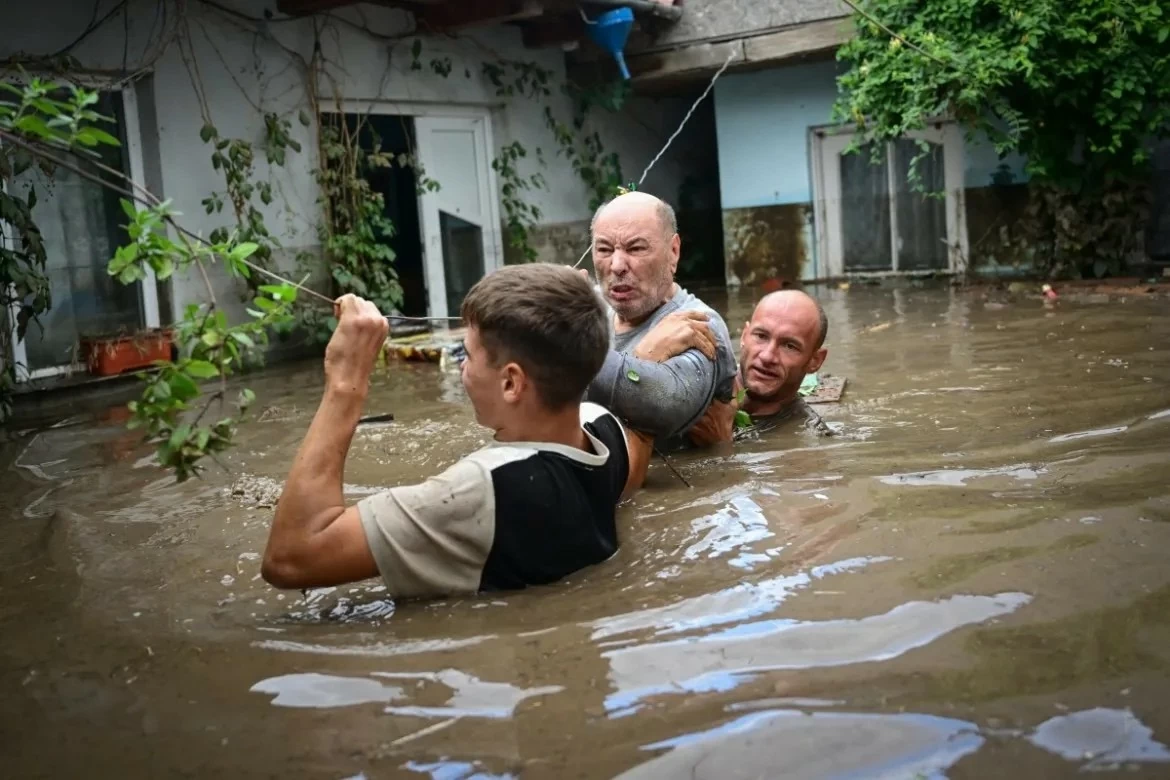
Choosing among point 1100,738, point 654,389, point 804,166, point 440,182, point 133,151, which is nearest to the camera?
point 1100,738

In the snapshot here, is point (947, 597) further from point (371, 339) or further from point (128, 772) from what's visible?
point (128, 772)

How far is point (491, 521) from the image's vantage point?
9.00ft

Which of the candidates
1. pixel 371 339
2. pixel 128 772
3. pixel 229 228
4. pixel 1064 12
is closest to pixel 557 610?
pixel 371 339

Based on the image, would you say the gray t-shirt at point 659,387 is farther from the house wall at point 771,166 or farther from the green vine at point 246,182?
the house wall at point 771,166

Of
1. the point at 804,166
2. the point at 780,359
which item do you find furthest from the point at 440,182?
the point at 780,359

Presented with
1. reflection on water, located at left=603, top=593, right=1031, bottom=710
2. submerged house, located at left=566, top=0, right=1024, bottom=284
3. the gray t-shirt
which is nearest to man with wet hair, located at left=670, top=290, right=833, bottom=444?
the gray t-shirt

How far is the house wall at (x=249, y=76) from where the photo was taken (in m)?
8.35

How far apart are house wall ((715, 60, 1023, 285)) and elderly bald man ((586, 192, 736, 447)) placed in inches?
381

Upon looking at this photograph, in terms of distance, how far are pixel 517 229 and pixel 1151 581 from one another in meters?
10.2

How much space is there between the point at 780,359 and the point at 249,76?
6166 mm

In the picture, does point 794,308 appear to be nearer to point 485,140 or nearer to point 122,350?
point 122,350

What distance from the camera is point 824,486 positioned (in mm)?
3816

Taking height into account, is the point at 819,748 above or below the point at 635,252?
below

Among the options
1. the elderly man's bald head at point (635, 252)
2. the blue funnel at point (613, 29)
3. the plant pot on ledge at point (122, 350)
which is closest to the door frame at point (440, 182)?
the blue funnel at point (613, 29)
